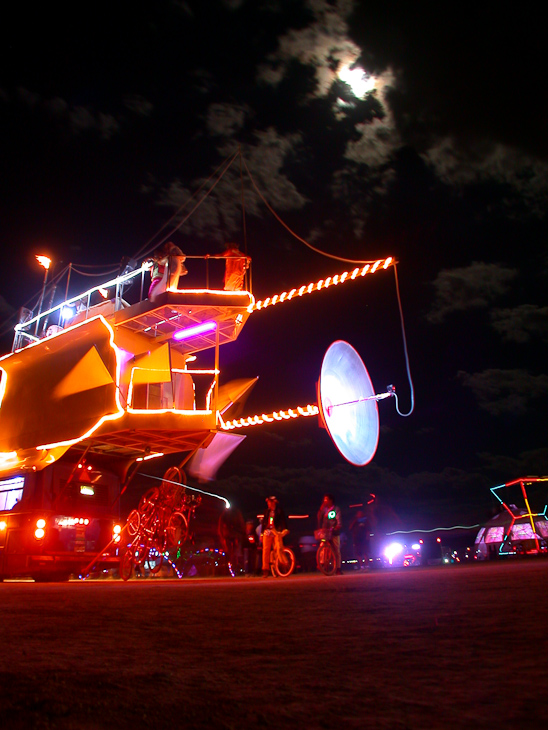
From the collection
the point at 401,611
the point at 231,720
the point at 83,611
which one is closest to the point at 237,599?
the point at 83,611

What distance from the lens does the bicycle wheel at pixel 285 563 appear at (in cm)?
1102

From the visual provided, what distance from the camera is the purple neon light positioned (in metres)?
15.0

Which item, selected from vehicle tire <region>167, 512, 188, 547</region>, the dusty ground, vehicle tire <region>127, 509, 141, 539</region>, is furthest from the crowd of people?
the dusty ground

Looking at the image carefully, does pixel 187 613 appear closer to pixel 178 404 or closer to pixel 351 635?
pixel 351 635

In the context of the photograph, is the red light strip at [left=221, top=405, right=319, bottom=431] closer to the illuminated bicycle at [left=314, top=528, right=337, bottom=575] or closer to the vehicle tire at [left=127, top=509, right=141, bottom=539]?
the illuminated bicycle at [left=314, top=528, right=337, bottom=575]

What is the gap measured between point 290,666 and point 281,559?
30.8ft

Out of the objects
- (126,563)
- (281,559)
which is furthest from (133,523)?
Result: (281,559)

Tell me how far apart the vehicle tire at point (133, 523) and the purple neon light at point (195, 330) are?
5.53m

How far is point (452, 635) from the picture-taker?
250 centimetres

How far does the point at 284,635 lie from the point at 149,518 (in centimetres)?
997

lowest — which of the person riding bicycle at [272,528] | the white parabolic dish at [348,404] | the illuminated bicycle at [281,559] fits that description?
the illuminated bicycle at [281,559]

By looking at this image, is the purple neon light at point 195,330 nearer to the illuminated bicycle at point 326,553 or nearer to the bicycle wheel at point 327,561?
the illuminated bicycle at point 326,553

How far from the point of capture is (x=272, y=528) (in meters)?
11.1

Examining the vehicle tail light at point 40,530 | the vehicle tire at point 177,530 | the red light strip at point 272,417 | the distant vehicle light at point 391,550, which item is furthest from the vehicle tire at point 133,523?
the distant vehicle light at point 391,550
